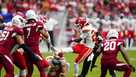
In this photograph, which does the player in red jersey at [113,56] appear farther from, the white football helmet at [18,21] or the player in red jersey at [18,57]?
the white football helmet at [18,21]

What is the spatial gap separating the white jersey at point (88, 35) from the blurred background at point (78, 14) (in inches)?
418

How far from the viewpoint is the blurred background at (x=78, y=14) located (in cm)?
2911

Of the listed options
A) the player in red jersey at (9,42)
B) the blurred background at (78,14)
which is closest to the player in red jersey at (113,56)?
the player in red jersey at (9,42)

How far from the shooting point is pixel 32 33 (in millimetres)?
14297

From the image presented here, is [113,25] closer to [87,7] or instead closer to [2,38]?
[87,7]

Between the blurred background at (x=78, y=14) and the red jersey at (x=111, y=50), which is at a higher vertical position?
the red jersey at (x=111, y=50)

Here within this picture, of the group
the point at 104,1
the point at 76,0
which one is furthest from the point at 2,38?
the point at 104,1

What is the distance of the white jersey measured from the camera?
15.4 metres

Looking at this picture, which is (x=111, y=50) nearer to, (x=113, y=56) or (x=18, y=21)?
(x=113, y=56)

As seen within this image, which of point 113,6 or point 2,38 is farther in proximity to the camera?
point 113,6

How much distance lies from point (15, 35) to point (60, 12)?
16.9m

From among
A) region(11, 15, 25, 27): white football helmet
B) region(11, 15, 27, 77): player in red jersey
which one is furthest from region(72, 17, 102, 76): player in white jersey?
region(11, 15, 27, 77): player in red jersey

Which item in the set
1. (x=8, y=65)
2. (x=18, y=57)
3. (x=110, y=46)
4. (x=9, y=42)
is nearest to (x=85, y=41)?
(x=110, y=46)

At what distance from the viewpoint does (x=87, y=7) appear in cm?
3356
